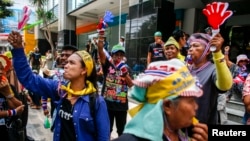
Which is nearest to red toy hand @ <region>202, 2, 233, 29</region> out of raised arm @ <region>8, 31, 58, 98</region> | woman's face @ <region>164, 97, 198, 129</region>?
woman's face @ <region>164, 97, 198, 129</region>

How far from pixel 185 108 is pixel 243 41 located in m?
11.6

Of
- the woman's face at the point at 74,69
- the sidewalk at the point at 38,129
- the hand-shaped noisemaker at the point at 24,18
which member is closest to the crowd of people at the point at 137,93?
the woman's face at the point at 74,69

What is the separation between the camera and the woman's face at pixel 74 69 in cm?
254

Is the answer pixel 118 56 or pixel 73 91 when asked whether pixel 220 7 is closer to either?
pixel 73 91

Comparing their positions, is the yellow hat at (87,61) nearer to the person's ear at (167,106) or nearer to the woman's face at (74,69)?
the woman's face at (74,69)

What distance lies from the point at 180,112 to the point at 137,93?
0.86 ft

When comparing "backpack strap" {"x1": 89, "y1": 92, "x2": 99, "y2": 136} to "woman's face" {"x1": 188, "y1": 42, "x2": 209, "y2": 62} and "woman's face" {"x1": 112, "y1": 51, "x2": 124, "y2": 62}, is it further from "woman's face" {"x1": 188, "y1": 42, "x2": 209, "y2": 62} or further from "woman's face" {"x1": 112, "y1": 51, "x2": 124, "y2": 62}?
"woman's face" {"x1": 112, "y1": 51, "x2": 124, "y2": 62}

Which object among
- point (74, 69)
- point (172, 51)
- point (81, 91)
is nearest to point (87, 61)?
point (74, 69)

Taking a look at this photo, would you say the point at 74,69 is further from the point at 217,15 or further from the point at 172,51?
the point at 172,51

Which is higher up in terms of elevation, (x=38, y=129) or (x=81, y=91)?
(x=81, y=91)

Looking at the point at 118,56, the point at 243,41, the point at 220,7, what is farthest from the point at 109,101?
the point at 243,41

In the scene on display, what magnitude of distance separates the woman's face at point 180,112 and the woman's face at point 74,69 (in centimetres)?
128

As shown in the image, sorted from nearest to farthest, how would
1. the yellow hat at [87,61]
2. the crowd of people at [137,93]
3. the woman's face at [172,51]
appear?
the crowd of people at [137,93]
the yellow hat at [87,61]
the woman's face at [172,51]

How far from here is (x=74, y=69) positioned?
255cm
